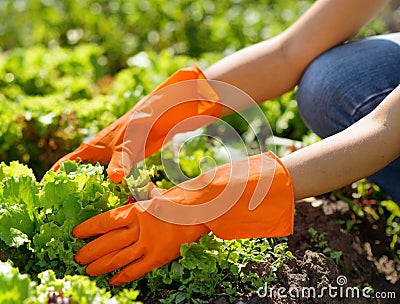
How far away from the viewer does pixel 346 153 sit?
1950 mm

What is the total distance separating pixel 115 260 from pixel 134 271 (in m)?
0.06

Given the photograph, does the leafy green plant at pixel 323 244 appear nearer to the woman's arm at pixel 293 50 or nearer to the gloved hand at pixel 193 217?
the gloved hand at pixel 193 217

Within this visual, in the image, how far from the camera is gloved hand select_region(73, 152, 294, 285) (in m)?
1.90

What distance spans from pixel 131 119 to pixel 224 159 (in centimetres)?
52

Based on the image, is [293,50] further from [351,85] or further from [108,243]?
[108,243]

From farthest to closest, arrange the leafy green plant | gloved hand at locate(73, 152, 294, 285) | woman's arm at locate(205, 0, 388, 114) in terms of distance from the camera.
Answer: woman's arm at locate(205, 0, 388, 114), the leafy green plant, gloved hand at locate(73, 152, 294, 285)

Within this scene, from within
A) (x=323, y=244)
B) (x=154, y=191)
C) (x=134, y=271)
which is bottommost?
(x=323, y=244)

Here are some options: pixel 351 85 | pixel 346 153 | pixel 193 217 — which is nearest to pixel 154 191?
pixel 193 217

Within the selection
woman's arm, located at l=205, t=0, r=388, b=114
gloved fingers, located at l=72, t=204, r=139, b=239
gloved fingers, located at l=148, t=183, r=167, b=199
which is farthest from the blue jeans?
gloved fingers, located at l=72, t=204, r=139, b=239

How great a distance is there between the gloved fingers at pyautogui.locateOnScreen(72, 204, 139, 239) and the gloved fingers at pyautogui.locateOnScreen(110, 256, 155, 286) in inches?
4.3

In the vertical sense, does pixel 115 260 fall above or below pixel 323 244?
above

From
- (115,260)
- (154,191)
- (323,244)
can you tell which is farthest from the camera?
(323,244)

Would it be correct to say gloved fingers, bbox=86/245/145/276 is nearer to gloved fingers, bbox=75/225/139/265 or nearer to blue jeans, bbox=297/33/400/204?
gloved fingers, bbox=75/225/139/265

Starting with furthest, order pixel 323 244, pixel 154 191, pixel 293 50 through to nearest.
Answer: pixel 293 50 < pixel 323 244 < pixel 154 191
